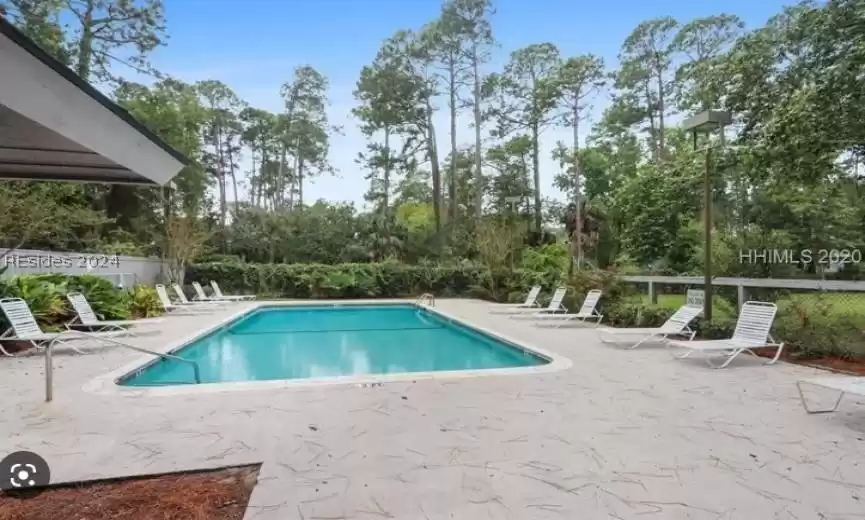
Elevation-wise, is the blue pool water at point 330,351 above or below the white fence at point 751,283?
below

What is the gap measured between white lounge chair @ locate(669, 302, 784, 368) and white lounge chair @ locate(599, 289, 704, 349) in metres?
0.89

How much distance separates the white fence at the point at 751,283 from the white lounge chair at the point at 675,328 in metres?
0.49

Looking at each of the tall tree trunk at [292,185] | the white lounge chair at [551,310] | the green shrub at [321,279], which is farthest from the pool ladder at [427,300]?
the tall tree trunk at [292,185]

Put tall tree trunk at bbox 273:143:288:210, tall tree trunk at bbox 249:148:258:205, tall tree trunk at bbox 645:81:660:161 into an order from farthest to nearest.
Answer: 1. tall tree trunk at bbox 249:148:258:205
2. tall tree trunk at bbox 273:143:288:210
3. tall tree trunk at bbox 645:81:660:161

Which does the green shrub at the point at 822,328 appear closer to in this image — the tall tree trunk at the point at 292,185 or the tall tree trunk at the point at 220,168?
the tall tree trunk at the point at 220,168

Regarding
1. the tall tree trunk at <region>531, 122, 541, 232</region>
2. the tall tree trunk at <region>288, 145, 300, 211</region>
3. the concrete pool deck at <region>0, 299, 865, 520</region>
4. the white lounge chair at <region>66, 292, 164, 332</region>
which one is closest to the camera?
the concrete pool deck at <region>0, 299, 865, 520</region>

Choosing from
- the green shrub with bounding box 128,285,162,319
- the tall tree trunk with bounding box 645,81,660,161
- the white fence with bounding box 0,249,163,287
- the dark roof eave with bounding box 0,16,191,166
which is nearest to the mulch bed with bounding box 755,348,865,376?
the dark roof eave with bounding box 0,16,191,166

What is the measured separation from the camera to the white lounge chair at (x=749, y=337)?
730 centimetres

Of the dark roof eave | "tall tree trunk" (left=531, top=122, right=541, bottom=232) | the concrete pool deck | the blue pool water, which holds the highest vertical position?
"tall tree trunk" (left=531, top=122, right=541, bottom=232)

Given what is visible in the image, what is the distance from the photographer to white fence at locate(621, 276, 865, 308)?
7.51m

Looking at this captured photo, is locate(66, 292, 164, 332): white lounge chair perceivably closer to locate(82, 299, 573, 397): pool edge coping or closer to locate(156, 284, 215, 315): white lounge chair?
locate(82, 299, 573, 397): pool edge coping

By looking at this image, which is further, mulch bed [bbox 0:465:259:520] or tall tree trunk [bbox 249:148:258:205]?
tall tree trunk [bbox 249:148:258:205]

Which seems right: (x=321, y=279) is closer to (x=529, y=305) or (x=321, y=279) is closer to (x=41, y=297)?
(x=529, y=305)

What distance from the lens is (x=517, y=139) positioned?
1177 inches
